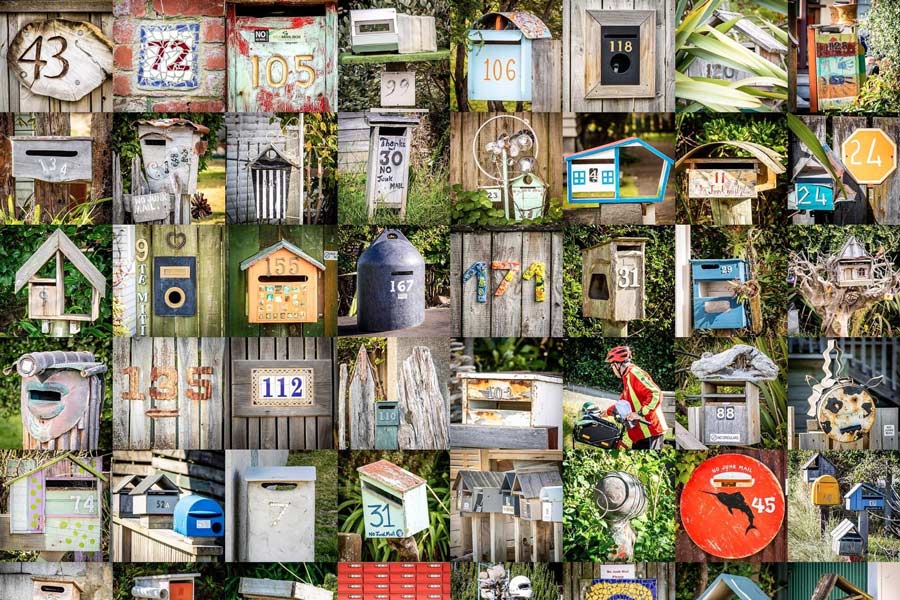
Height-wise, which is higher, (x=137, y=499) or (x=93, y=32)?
(x=93, y=32)

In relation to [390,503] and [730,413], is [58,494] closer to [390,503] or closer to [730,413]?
[390,503]

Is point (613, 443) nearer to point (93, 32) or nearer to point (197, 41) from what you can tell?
point (197, 41)

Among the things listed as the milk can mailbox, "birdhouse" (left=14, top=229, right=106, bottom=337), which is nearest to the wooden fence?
the milk can mailbox

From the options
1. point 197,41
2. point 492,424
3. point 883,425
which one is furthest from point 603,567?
point 197,41

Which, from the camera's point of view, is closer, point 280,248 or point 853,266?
point 280,248

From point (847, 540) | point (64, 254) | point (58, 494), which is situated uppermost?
→ point (64, 254)

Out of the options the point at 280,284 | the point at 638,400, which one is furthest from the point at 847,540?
the point at 280,284
